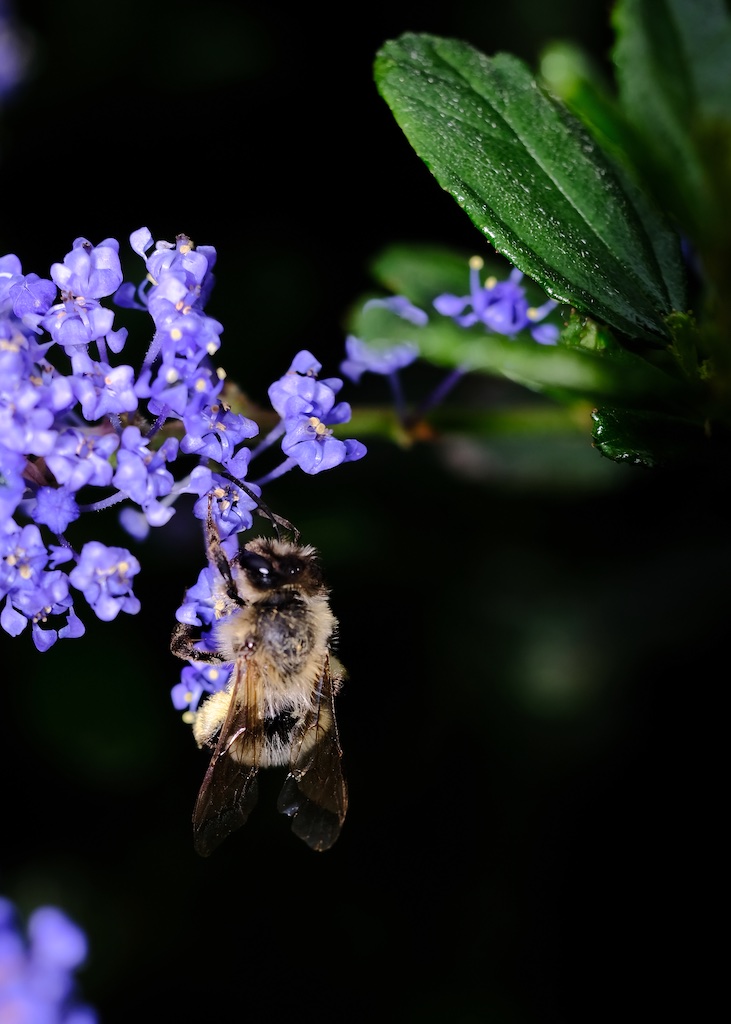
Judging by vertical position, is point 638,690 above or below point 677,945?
above

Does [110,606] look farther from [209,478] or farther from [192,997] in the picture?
[192,997]

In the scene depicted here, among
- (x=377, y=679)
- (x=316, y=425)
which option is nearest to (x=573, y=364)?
(x=316, y=425)

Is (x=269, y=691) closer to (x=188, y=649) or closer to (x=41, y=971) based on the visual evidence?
(x=188, y=649)

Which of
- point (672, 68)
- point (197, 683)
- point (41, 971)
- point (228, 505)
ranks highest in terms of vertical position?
point (672, 68)

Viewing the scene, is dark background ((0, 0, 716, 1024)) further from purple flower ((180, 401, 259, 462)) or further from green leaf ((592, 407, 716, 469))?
purple flower ((180, 401, 259, 462))

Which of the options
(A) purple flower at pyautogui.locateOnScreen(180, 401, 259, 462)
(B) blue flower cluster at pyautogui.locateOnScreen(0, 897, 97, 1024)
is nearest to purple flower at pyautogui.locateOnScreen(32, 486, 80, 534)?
(A) purple flower at pyautogui.locateOnScreen(180, 401, 259, 462)

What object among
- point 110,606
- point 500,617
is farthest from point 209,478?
point 500,617
